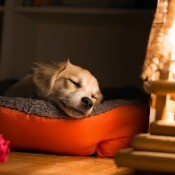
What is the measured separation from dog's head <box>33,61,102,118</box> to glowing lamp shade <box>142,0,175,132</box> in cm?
62

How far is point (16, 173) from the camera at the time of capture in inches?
54.4

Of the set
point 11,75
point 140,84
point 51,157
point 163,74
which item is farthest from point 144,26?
point 163,74

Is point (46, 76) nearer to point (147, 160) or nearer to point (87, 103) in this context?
point (87, 103)

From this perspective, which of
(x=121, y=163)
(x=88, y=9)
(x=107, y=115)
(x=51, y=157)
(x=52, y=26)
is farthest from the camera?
(x=52, y=26)

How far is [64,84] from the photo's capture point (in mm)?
2047

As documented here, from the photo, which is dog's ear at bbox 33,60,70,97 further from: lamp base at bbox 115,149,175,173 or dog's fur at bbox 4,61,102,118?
lamp base at bbox 115,149,175,173

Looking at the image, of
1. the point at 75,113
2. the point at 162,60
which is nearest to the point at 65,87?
the point at 75,113

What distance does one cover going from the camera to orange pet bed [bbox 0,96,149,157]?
1.87m

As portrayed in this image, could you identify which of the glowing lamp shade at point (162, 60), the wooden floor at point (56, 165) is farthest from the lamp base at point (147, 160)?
the wooden floor at point (56, 165)

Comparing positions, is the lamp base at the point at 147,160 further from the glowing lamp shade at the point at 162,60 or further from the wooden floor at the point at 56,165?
the wooden floor at the point at 56,165

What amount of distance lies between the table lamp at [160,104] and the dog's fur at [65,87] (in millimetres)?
577

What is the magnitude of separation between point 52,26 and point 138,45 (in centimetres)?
64

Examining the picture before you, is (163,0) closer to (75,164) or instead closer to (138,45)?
(75,164)

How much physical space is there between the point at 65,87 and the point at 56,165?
50cm
